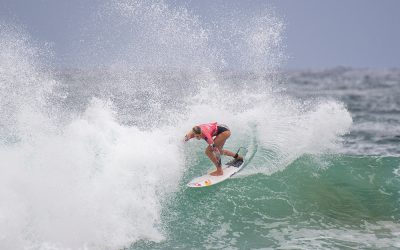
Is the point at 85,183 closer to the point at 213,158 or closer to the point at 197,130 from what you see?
the point at 197,130

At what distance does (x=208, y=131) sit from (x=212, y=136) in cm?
34

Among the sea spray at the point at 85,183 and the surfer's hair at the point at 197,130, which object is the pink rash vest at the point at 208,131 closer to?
the surfer's hair at the point at 197,130

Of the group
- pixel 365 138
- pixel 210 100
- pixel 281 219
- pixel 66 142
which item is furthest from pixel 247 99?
pixel 66 142

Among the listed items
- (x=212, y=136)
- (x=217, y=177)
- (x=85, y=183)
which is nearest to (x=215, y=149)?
(x=212, y=136)

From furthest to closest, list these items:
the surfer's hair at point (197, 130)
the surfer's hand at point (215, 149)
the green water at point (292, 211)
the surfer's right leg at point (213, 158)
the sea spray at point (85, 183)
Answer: the surfer's right leg at point (213, 158)
the surfer's hand at point (215, 149)
the surfer's hair at point (197, 130)
the green water at point (292, 211)
the sea spray at point (85, 183)

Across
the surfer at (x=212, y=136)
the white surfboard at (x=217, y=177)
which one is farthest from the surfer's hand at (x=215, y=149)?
the white surfboard at (x=217, y=177)

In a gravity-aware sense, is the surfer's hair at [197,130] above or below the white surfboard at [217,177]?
above

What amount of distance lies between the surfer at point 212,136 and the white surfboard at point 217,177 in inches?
5.6

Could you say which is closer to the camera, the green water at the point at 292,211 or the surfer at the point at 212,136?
the green water at the point at 292,211

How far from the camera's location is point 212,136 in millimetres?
11812

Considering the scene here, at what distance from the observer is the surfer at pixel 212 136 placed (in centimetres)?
1122

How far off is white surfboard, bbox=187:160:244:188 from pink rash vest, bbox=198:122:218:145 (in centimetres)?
96

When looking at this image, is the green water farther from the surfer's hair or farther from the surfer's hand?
the surfer's hair

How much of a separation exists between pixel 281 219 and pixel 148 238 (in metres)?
3.00
